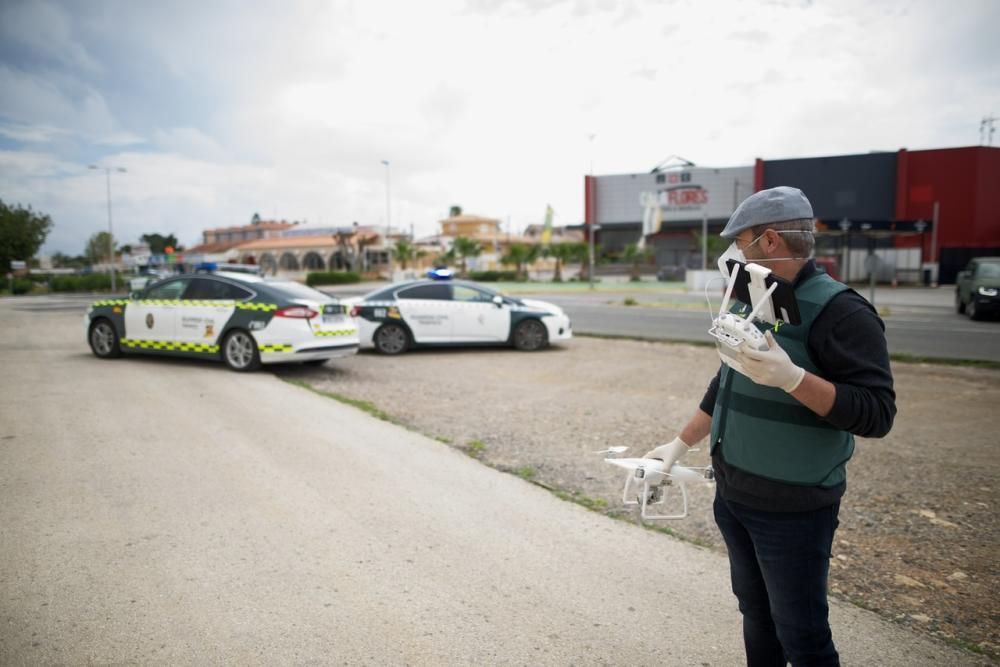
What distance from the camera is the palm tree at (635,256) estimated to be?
53000 millimetres

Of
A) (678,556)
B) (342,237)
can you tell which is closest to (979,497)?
(678,556)

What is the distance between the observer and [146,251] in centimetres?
5106

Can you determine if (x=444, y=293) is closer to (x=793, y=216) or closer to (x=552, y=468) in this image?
(x=552, y=468)

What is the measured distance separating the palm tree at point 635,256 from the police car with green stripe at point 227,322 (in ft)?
146

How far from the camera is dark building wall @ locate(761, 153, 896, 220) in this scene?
45.6 m

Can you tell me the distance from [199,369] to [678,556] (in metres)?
7.85

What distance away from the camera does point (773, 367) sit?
1.86m

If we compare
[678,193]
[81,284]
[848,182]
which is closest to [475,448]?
[848,182]

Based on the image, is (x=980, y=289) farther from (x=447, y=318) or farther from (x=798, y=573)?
(x=798, y=573)

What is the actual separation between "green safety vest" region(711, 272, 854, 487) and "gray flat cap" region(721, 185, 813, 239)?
211mm

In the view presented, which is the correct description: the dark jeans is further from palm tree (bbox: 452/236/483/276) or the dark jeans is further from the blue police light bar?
palm tree (bbox: 452/236/483/276)

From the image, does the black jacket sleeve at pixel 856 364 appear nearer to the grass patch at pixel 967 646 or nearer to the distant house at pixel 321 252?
the grass patch at pixel 967 646

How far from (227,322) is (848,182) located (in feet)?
157

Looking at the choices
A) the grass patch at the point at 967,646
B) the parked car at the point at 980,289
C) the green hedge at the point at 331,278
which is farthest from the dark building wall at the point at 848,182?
the grass patch at the point at 967,646
